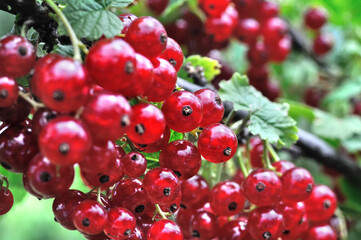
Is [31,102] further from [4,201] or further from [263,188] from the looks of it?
[263,188]

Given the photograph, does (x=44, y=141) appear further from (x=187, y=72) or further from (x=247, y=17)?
(x=247, y=17)

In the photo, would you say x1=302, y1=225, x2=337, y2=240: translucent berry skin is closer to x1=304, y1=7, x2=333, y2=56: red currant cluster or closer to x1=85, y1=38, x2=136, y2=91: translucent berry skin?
x1=85, y1=38, x2=136, y2=91: translucent berry skin

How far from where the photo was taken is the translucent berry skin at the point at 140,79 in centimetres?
47

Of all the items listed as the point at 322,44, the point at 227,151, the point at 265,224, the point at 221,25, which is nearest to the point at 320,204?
the point at 265,224

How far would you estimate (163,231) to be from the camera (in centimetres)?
56

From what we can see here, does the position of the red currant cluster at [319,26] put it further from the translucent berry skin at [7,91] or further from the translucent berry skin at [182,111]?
the translucent berry skin at [7,91]

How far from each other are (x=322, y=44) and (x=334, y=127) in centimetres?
49

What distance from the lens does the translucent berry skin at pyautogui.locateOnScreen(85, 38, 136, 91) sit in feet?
1.45

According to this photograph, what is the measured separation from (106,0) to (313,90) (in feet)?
4.15

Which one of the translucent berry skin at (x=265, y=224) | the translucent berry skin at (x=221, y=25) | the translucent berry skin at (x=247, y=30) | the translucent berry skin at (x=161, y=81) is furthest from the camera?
the translucent berry skin at (x=247, y=30)

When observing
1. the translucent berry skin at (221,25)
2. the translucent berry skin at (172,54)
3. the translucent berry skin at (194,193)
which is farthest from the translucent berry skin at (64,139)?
the translucent berry skin at (221,25)

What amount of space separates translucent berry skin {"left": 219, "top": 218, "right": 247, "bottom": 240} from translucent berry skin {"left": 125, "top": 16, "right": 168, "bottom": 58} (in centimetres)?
36

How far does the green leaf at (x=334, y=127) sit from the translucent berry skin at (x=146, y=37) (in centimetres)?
84

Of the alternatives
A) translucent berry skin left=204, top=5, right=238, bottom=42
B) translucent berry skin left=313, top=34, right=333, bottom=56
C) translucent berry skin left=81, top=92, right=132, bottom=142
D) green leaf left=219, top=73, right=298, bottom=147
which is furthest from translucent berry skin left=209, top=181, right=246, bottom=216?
translucent berry skin left=313, top=34, right=333, bottom=56
